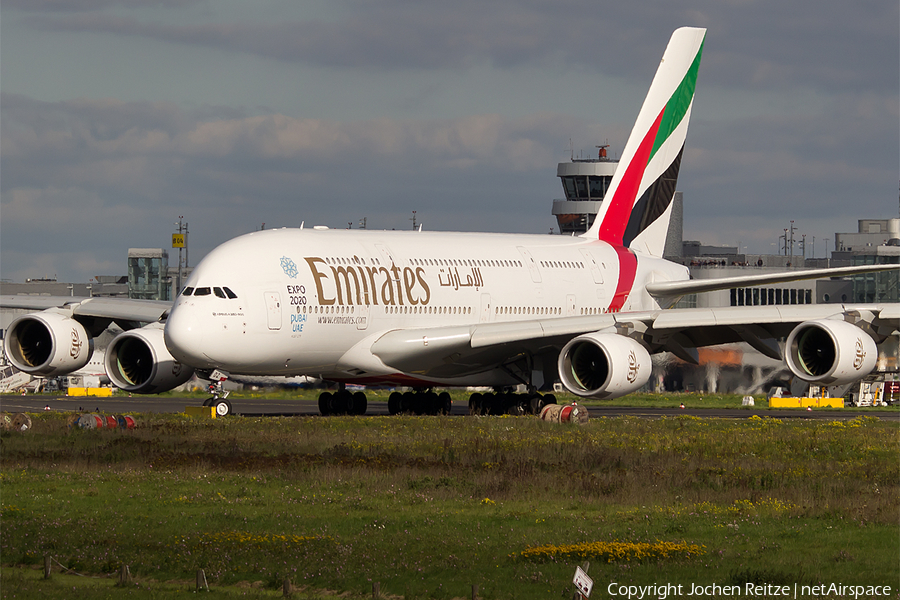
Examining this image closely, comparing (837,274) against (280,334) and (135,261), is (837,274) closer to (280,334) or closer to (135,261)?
(280,334)

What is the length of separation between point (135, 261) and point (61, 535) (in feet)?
343

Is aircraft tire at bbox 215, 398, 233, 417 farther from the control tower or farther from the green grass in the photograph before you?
the control tower

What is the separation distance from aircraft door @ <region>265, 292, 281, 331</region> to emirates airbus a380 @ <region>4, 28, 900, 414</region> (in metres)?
0.05

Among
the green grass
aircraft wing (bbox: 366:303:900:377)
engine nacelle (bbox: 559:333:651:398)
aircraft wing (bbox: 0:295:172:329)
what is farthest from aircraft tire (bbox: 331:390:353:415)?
the green grass

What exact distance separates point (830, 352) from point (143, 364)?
19.1 meters

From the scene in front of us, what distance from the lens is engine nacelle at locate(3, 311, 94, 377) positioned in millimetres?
36750

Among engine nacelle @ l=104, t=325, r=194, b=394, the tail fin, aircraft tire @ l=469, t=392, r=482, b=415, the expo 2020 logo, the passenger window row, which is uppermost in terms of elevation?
the tail fin

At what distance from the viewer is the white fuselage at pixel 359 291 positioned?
1252 inches

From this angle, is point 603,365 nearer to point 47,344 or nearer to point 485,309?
point 485,309

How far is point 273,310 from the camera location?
32438mm

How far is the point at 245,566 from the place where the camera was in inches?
569

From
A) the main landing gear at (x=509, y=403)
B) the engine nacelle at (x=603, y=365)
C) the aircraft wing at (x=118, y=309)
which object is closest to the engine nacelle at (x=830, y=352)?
the engine nacelle at (x=603, y=365)

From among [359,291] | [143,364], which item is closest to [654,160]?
[359,291]

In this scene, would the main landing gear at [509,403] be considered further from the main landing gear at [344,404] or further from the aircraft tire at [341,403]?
the aircraft tire at [341,403]
